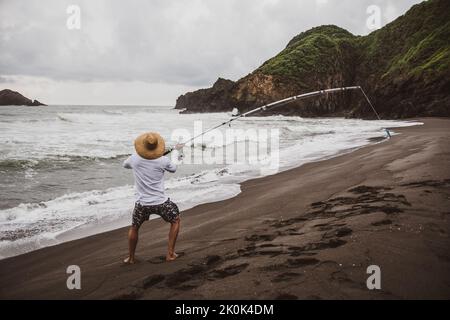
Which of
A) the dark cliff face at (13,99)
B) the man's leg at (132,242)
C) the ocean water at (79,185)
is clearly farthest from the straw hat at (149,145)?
the dark cliff face at (13,99)

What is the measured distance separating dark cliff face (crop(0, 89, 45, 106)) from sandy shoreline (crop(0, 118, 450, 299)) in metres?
136

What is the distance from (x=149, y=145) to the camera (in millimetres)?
4215

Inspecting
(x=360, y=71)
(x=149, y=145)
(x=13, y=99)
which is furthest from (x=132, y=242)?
(x=13, y=99)

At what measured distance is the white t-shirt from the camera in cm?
428

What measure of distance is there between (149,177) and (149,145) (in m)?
0.38

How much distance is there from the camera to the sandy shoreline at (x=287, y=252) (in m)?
3.08

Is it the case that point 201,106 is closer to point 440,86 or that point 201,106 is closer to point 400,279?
point 440,86

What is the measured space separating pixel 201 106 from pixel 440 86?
58.4 metres

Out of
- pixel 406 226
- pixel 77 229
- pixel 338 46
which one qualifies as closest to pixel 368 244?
pixel 406 226

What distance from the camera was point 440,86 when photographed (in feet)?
101

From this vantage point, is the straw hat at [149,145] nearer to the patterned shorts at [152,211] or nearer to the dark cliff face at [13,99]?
the patterned shorts at [152,211]

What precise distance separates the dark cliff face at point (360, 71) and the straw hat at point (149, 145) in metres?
34.0

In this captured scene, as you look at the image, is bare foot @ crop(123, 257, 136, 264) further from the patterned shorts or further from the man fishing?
the patterned shorts
